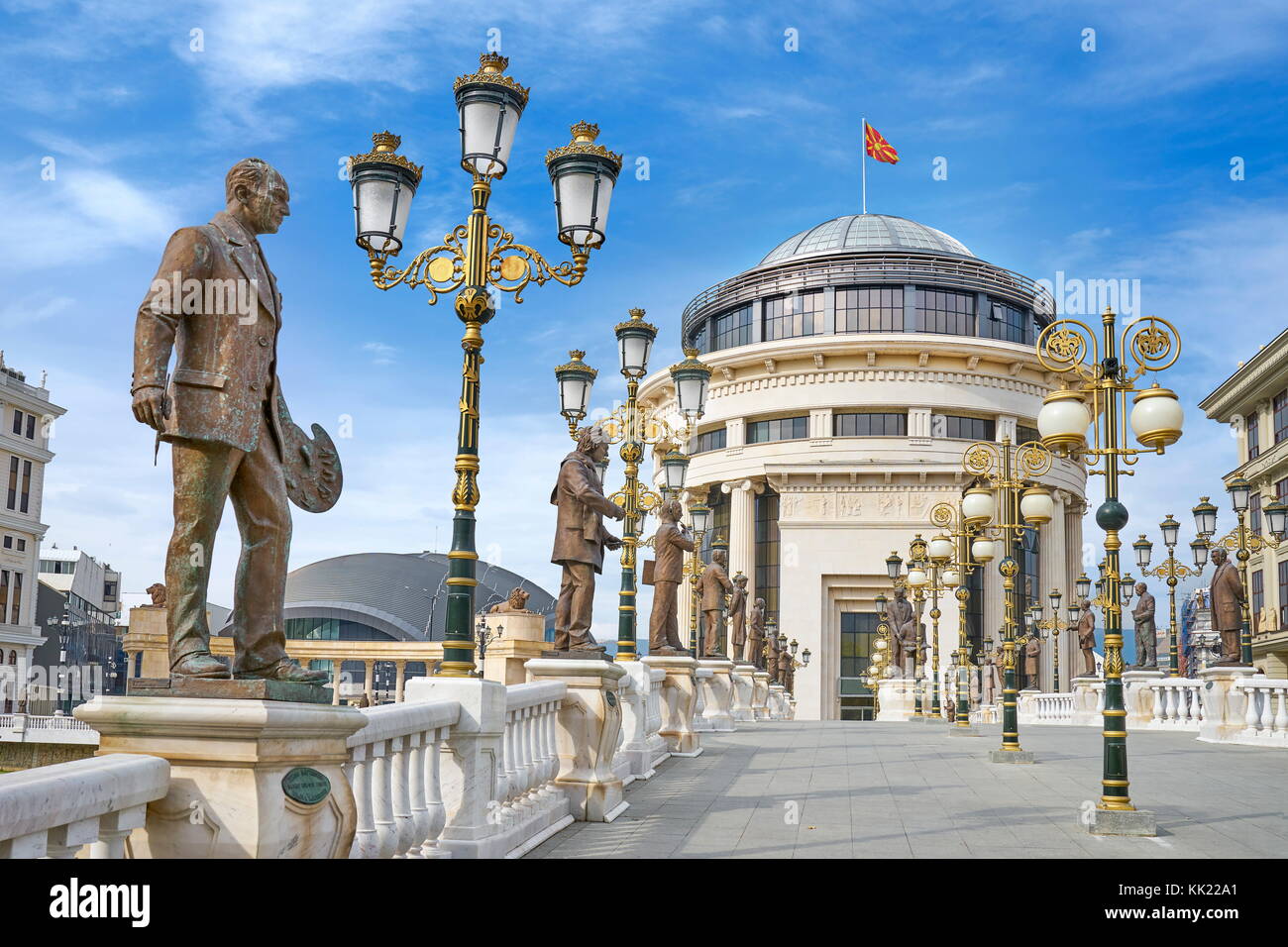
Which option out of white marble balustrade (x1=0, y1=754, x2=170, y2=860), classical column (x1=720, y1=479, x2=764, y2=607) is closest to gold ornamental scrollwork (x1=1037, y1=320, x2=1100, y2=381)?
white marble balustrade (x1=0, y1=754, x2=170, y2=860)

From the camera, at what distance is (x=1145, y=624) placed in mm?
32062

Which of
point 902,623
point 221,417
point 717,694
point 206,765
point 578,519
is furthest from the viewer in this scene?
point 902,623

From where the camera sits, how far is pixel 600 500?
10.6 m

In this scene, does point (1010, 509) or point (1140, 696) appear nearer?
point (1010, 509)

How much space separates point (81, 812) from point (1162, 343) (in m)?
9.96

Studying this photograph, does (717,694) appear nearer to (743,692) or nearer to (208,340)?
(743,692)

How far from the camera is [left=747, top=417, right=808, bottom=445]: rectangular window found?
60781 millimetres

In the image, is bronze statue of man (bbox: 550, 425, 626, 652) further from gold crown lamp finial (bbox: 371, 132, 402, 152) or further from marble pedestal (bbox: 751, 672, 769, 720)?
marble pedestal (bbox: 751, 672, 769, 720)

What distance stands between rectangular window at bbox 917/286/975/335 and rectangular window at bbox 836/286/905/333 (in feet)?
4.16

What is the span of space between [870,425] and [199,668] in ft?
187

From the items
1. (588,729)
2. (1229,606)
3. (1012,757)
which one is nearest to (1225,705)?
(1229,606)

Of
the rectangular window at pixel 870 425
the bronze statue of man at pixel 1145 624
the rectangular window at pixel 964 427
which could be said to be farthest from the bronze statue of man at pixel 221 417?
the rectangular window at pixel 964 427
